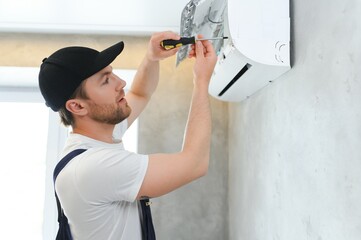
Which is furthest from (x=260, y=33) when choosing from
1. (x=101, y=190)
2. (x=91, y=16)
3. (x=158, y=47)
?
(x=91, y=16)

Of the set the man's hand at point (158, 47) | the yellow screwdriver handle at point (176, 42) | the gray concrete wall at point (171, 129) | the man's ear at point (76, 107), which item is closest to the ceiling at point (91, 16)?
the gray concrete wall at point (171, 129)

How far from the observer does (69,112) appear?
109 cm

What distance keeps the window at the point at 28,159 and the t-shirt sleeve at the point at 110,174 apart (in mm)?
1336

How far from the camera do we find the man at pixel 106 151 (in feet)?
2.87

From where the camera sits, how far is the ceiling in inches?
58.9

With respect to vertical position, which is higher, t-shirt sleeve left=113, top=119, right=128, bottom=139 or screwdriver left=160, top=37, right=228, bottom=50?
screwdriver left=160, top=37, right=228, bottom=50

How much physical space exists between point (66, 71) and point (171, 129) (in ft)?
3.55

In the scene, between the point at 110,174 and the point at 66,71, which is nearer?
the point at 110,174

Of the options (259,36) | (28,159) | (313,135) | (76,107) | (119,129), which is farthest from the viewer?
(28,159)

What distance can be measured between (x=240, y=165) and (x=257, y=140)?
35 cm

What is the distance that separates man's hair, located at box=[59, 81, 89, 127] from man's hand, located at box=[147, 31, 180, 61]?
0.27 m

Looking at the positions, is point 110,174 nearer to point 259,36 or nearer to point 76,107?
point 76,107

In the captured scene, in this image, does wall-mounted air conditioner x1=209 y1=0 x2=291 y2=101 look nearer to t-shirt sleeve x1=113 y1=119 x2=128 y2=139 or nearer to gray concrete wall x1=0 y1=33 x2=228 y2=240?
t-shirt sleeve x1=113 y1=119 x2=128 y2=139

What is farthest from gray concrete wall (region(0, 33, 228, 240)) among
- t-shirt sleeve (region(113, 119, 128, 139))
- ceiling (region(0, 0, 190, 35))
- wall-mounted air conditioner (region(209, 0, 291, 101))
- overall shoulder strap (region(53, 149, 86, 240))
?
wall-mounted air conditioner (region(209, 0, 291, 101))
